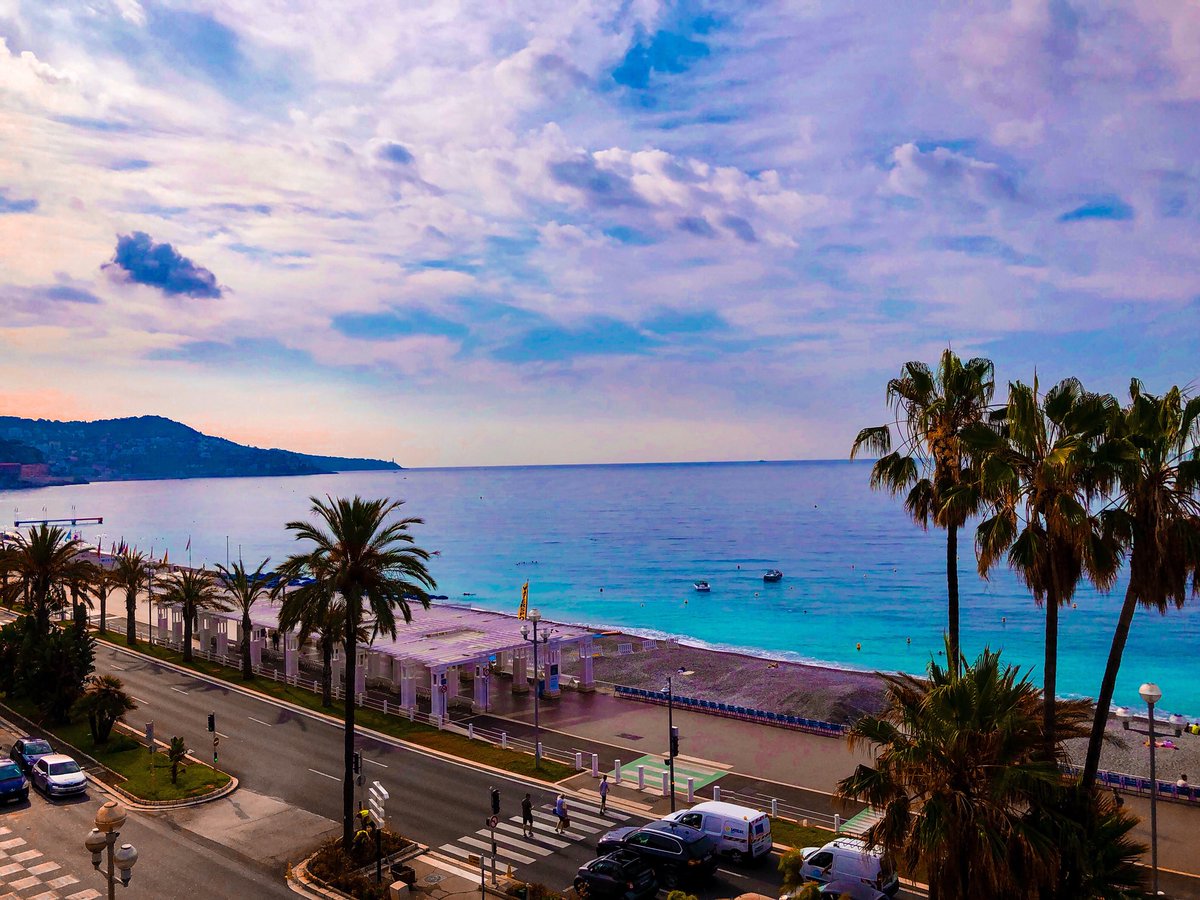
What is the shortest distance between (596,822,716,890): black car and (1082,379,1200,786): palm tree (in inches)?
438

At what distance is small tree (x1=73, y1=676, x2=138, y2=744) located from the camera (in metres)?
34.4

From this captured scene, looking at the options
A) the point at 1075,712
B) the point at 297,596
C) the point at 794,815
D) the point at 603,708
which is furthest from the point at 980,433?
the point at 603,708

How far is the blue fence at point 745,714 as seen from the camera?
132 ft

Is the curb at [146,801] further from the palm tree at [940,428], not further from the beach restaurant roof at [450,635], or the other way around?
the palm tree at [940,428]

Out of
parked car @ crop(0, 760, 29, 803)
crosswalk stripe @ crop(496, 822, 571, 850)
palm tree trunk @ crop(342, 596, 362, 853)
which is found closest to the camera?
palm tree trunk @ crop(342, 596, 362, 853)

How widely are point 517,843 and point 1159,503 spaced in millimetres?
20590

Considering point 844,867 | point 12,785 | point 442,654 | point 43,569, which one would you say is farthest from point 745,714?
point 43,569

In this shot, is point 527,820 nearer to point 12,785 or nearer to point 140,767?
point 140,767

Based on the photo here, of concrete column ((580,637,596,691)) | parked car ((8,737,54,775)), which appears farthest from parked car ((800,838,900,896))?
parked car ((8,737,54,775))

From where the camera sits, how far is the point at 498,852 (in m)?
25.7

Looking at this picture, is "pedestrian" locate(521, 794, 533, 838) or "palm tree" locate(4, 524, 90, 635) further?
"palm tree" locate(4, 524, 90, 635)

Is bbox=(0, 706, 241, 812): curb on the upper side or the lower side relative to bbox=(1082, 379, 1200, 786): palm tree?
lower

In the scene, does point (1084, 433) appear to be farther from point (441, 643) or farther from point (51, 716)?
point (51, 716)

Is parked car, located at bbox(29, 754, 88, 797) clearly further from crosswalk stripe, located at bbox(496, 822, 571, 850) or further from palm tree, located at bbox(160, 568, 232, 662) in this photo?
palm tree, located at bbox(160, 568, 232, 662)
